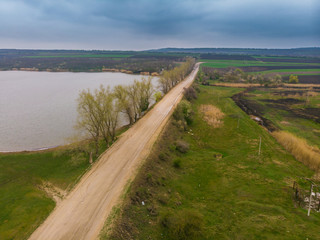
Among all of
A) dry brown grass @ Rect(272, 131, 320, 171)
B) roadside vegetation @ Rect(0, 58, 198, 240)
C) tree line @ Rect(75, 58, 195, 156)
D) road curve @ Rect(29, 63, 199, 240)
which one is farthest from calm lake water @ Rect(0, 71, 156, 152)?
dry brown grass @ Rect(272, 131, 320, 171)

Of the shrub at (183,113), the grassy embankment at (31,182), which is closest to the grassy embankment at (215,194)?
the shrub at (183,113)

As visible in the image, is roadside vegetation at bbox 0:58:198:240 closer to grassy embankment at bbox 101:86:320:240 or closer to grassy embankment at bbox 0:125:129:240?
grassy embankment at bbox 0:125:129:240

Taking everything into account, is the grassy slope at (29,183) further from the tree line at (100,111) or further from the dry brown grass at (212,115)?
the dry brown grass at (212,115)

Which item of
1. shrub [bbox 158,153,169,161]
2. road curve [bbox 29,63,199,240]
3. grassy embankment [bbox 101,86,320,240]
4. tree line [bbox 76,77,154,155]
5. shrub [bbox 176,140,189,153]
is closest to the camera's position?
road curve [bbox 29,63,199,240]

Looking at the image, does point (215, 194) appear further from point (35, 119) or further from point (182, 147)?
point (35, 119)

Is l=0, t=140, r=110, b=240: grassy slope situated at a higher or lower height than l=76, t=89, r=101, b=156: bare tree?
lower

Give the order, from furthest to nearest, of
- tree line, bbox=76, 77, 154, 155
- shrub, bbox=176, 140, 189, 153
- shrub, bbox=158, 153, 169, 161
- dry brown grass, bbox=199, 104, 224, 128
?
dry brown grass, bbox=199, 104, 224, 128 → shrub, bbox=176, 140, 189, 153 → shrub, bbox=158, 153, 169, 161 → tree line, bbox=76, 77, 154, 155

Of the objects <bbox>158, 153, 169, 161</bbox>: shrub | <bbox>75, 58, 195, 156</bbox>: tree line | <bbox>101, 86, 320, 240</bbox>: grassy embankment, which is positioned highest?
<bbox>75, 58, 195, 156</bbox>: tree line

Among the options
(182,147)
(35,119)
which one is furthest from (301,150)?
(35,119)
